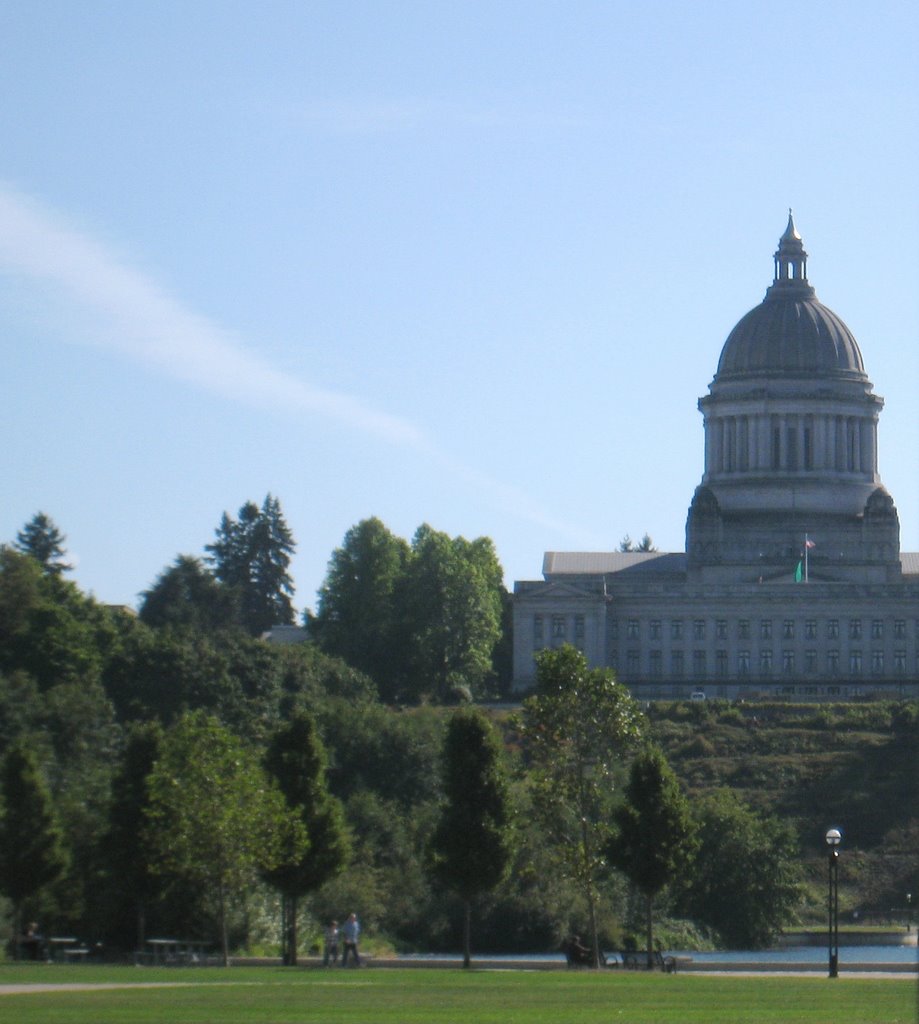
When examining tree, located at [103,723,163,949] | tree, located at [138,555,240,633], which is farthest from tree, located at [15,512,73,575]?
tree, located at [103,723,163,949]

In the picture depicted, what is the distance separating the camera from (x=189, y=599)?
500ft

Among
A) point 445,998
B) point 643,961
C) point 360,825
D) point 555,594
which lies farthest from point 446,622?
point 445,998

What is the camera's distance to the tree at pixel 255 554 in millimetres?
175500

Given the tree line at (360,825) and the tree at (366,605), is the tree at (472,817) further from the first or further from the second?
the tree at (366,605)

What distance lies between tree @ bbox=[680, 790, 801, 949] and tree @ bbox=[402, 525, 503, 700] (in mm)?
63495

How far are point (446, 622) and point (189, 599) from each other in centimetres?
1466

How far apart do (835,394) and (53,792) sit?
107m

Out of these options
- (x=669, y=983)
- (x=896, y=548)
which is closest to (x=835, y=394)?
(x=896, y=548)

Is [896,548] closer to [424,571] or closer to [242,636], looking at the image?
[424,571]

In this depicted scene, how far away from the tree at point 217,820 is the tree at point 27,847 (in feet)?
7.99

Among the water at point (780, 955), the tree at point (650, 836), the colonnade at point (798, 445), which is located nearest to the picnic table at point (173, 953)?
the water at point (780, 955)

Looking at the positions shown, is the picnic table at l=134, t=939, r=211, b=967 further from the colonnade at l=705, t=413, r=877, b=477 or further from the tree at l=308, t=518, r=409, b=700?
the colonnade at l=705, t=413, r=877, b=477

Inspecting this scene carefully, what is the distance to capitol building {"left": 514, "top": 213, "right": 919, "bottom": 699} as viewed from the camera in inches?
6329

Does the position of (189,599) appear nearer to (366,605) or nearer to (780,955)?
(366,605)
